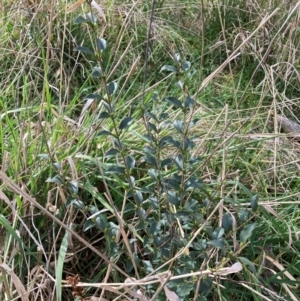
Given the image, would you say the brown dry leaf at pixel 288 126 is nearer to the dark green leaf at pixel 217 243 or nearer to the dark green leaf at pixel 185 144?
the dark green leaf at pixel 185 144

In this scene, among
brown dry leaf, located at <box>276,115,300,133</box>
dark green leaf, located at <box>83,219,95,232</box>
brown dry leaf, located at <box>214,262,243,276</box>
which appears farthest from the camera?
brown dry leaf, located at <box>276,115,300,133</box>

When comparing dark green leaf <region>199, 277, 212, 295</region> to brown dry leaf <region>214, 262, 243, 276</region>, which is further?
dark green leaf <region>199, 277, 212, 295</region>

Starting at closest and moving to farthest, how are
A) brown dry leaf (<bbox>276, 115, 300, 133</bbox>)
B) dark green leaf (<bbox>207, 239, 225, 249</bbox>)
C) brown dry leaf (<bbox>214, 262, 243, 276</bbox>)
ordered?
brown dry leaf (<bbox>214, 262, 243, 276</bbox>), dark green leaf (<bbox>207, 239, 225, 249</bbox>), brown dry leaf (<bbox>276, 115, 300, 133</bbox>)

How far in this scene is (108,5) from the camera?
84.3 inches

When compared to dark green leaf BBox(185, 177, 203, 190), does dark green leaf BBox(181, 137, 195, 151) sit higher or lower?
higher

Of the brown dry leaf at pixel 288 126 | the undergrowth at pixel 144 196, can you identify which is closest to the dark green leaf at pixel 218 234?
the undergrowth at pixel 144 196

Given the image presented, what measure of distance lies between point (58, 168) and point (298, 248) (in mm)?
612

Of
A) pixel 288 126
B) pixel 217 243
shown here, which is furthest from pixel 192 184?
pixel 288 126

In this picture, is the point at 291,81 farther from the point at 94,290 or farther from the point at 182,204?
the point at 94,290

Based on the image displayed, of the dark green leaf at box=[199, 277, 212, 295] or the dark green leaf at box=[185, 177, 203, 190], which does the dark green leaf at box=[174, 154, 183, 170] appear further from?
the dark green leaf at box=[199, 277, 212, 295]

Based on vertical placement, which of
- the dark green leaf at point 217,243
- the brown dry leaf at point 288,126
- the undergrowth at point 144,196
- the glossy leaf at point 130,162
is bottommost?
the brown dry leaf at point 288,126

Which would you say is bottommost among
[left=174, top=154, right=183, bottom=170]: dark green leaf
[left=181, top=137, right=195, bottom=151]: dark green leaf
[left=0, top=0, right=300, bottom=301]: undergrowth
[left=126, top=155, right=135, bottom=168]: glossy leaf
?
[left=0, top=0, right=300, bottom=301]: undergrowth

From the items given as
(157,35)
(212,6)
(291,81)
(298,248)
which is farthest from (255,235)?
(212,6)

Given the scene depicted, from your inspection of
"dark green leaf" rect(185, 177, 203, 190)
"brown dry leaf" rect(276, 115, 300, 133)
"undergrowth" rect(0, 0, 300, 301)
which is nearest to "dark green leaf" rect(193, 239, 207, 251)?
"undergrowth" rect(0, 0, 300, 301)
